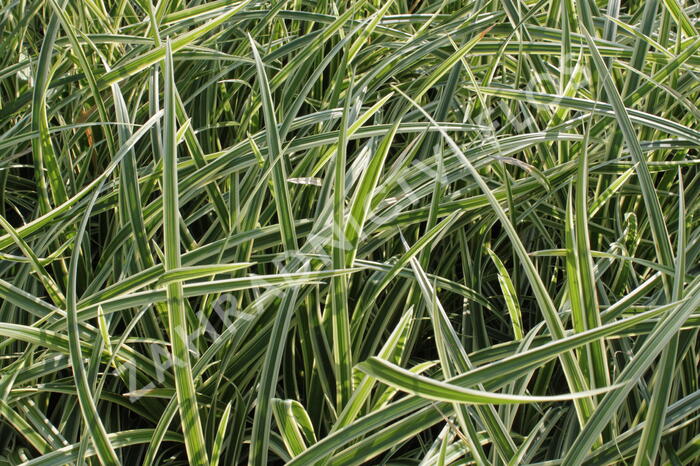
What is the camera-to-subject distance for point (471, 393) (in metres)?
0.42

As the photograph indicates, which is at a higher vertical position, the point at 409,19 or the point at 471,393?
the point at 409,19

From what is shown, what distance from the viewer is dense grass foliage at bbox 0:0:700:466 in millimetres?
584

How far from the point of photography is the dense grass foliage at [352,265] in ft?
1.92

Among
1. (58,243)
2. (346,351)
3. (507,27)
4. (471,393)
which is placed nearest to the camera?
(471,393)

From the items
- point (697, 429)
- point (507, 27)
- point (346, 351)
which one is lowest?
point (697, 429)

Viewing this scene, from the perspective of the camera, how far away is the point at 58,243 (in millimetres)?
922

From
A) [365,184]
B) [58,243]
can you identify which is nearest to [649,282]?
[365,184]

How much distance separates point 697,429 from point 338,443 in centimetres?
43

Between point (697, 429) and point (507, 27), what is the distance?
635 mm

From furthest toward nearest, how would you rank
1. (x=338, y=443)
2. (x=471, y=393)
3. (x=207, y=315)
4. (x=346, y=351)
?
(x=207, y=315) → (x=346, y=351) → (x=338, y=443) → (x=471, y=393)

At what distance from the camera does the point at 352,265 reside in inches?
27.1

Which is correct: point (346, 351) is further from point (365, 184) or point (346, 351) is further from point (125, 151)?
point (125, 151)

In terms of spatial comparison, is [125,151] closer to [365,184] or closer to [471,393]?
[365,184]

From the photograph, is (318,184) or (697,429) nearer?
(697,429)
